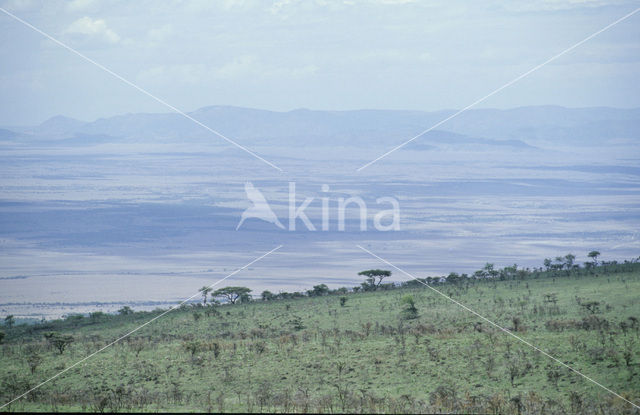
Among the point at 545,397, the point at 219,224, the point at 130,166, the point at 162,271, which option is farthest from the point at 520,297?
the point at 130,166

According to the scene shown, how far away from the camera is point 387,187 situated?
426 feet

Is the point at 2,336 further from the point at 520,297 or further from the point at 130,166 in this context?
the point at 130,166

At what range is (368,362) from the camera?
19203 mm
